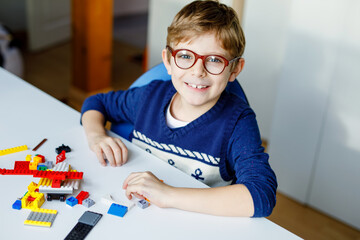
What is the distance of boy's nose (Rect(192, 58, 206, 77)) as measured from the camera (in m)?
1.07

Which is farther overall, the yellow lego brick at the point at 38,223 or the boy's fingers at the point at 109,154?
the boy's fingers at the point at 109,154

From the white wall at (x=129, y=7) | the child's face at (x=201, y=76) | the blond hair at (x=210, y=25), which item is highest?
the blond hair at (x=210, y=25)

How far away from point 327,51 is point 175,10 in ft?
2.75

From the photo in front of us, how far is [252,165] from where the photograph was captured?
3.28 ft

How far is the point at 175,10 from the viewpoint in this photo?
2.25 meters

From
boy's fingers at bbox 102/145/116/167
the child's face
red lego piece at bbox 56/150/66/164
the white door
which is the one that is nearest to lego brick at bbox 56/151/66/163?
red lego piece at bbox 56/150/66/164

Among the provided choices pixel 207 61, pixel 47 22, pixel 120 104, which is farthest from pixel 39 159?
pixel 47 22

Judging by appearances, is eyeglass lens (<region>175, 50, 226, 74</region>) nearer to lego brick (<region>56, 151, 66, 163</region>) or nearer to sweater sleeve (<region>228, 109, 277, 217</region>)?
sweater sleeve (<region>228, 109, 277, 217</region>)

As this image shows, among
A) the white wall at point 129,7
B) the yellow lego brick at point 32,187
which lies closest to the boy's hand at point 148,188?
the yellow lego brick at point 32,187

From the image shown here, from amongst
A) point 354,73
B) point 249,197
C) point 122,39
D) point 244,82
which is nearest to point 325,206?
point 354,73

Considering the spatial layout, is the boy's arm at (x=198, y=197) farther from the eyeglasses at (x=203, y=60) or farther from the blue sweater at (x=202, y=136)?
the eyeglasses at (x=203, y=60)

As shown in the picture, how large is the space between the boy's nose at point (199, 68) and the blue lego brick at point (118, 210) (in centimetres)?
40

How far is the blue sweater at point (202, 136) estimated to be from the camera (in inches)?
40.7

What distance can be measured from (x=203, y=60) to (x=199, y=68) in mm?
23
